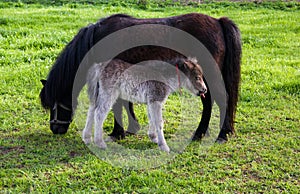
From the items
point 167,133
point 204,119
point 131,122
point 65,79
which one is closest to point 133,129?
point 131,122

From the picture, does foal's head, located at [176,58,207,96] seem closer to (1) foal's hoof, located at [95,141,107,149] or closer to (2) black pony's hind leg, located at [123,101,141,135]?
(2) black pony's hind leg, located at [123,101,141,135]

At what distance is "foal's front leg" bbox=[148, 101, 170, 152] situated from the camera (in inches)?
232

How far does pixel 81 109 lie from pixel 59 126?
1.29ft

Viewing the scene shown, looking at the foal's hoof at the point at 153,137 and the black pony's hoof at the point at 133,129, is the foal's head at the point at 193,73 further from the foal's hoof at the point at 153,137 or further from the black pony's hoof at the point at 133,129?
the black pony's hoof at the point at 133,129

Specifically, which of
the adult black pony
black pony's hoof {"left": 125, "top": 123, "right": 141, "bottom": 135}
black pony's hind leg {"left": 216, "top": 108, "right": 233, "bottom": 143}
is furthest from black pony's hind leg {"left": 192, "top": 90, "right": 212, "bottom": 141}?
black pony's hoof {"left": 125, "top": 123, "right": 141, "bottom": 135}

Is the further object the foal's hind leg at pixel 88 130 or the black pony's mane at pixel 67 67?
the foal's hind leg at pixel 88 130

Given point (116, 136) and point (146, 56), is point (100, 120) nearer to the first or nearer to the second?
point (116, 136)

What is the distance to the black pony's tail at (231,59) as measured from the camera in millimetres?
6266

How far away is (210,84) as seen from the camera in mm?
6246

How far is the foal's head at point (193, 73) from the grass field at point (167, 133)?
0.80 metres

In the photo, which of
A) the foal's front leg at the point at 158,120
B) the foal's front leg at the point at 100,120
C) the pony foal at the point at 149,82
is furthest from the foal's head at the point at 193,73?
the foal's front leg at the point at 100,120

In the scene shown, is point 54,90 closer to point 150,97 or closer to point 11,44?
point 150,97

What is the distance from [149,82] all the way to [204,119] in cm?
108

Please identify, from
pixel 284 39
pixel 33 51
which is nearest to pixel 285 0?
pixel 284 39
